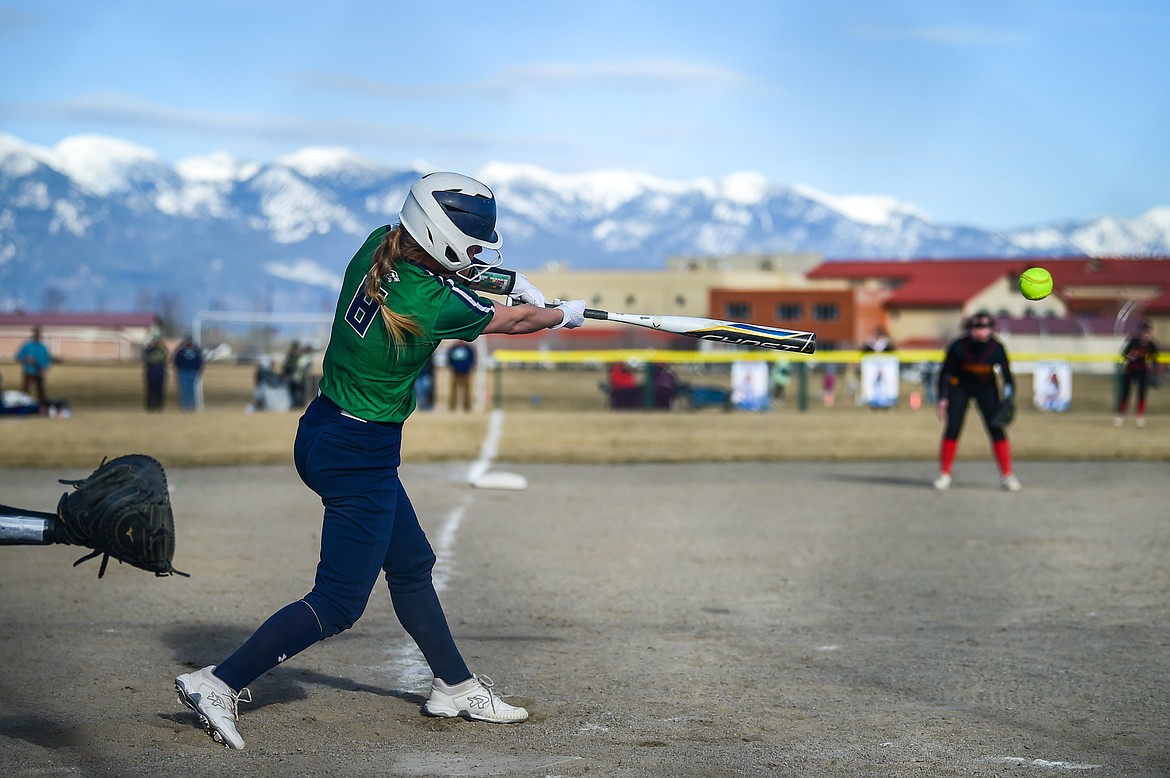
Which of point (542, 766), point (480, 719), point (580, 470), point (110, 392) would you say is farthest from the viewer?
point (110, 392)

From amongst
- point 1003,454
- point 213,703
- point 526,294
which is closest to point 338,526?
point 213,703

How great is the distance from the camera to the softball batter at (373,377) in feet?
15.7

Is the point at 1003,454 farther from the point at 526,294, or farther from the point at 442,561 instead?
the point at 526,294

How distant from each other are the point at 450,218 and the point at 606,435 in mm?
18150

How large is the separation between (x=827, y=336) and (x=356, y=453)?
320ft

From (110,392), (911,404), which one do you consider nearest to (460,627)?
(911,404)

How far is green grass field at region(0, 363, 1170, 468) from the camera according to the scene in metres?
18.9

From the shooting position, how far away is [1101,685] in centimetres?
602

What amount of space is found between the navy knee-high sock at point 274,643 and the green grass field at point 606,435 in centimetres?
1293

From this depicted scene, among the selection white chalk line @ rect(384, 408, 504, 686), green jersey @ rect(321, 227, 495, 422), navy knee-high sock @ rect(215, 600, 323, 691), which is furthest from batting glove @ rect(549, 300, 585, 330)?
white chalk line @ rect(384, 408, 504, 686)

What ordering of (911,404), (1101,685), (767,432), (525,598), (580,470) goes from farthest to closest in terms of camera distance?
(911,404)
(767,432)
(580,470)
(525,598)
(1101,685)

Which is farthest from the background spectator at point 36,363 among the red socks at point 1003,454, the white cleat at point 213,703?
the white cleat at point 213,703

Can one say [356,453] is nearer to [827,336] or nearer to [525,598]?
[525,598]

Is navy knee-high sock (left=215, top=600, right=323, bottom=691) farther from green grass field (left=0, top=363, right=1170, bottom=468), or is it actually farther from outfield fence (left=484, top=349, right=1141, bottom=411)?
outfield fence (left=484, top=349, right=1141, bottom=411)
